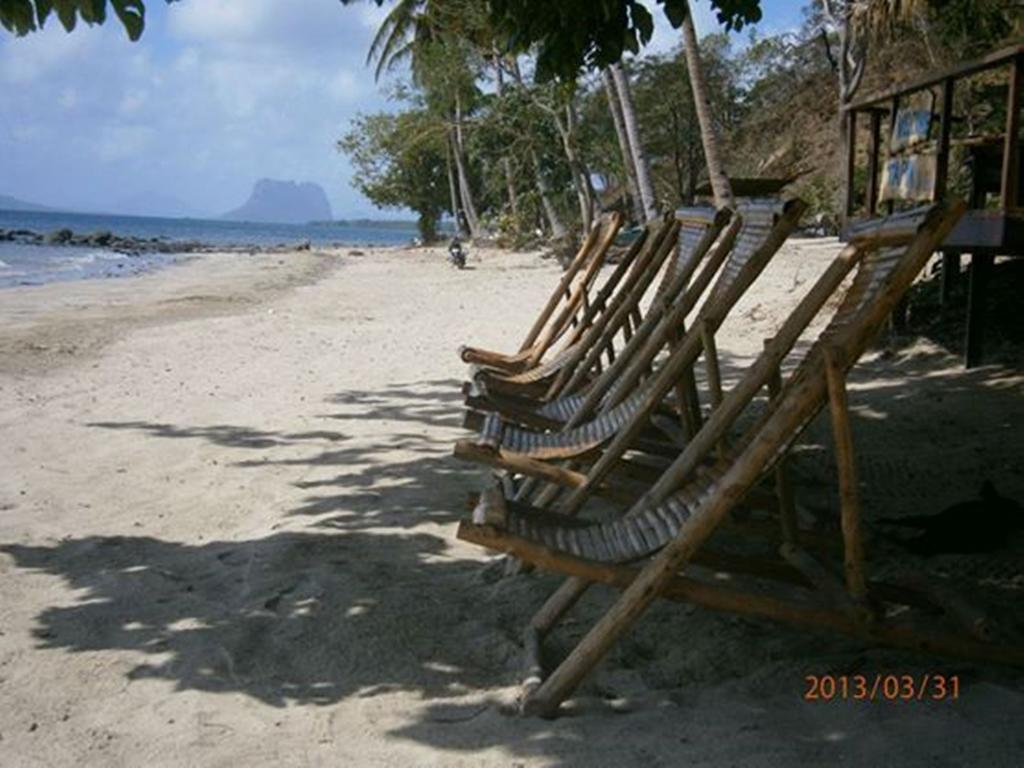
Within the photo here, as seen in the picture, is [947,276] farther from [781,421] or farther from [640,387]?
[781,421]

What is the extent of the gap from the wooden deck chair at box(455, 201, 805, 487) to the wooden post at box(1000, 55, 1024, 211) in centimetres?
201

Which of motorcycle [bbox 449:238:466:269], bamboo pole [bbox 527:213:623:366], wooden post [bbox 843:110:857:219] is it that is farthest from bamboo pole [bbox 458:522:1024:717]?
motorcycle [bbox 449:238:466:269]

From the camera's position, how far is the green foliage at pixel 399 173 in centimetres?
4072

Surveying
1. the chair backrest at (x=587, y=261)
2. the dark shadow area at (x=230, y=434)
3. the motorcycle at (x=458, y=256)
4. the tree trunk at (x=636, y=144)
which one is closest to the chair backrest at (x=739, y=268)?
the chair backrest at (x=587, y=261)

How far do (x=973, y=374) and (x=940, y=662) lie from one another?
155 inches

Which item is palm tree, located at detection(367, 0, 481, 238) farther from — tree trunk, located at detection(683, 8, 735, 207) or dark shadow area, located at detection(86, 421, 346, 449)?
dark shadow area, located at detection(86, 421, 346, 449)

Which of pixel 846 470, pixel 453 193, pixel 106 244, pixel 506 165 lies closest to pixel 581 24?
pixel 846 470

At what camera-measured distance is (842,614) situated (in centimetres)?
→ 226

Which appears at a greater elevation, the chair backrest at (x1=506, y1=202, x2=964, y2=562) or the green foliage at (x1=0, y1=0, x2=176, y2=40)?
the green foliage at (x1=0, y1=0, x2=176, y2=40)

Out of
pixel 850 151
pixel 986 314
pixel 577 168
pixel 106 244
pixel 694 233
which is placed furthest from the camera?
pixel 106 244

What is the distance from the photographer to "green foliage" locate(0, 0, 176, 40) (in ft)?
8.91

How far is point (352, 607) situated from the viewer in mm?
3055

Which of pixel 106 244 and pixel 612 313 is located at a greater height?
pixel 612 313

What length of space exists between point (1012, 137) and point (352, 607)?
3738mm
